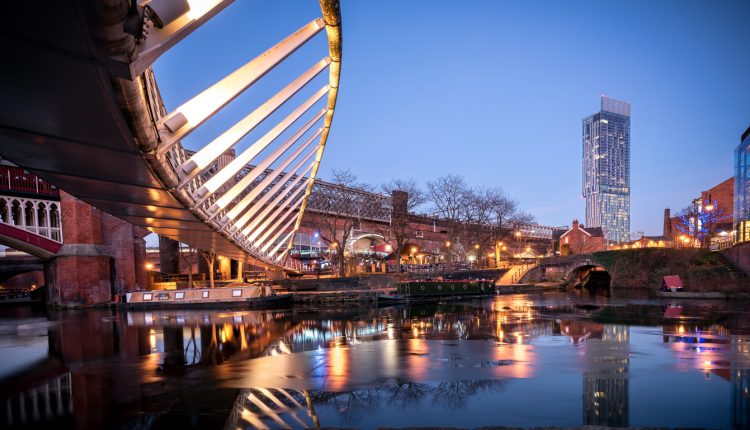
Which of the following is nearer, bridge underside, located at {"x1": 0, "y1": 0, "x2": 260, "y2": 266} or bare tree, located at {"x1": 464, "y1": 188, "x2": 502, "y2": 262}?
bridge underside, located at {"x1": 0, "y1": 0, "x2": 260, "y2": 266}

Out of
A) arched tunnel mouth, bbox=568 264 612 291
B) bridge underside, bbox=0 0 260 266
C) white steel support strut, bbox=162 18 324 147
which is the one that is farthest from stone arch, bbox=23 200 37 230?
arched tunnel mouth, bbox=568 264 612 291

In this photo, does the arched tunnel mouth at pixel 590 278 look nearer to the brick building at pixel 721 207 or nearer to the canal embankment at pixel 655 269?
the canal embankment at pixel 655 269

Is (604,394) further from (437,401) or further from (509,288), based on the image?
(509,288)

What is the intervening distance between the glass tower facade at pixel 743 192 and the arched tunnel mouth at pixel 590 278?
16171mm

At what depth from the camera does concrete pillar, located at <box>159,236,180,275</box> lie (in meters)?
55.6

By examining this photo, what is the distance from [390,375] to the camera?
35.2 ft

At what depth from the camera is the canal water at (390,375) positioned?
791 cm

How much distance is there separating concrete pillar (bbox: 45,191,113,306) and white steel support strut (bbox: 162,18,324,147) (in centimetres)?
2994

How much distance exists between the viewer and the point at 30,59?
5.39m

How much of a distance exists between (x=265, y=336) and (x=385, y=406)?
1096 centimetres

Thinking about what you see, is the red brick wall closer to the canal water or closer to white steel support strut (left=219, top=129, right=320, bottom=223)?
the canal water

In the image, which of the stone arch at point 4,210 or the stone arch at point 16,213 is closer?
the stone arch at point 4,210

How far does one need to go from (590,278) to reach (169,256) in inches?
1999

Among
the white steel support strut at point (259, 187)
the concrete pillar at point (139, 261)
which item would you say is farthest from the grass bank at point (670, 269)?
the concrete pillar at point (139, 261)
